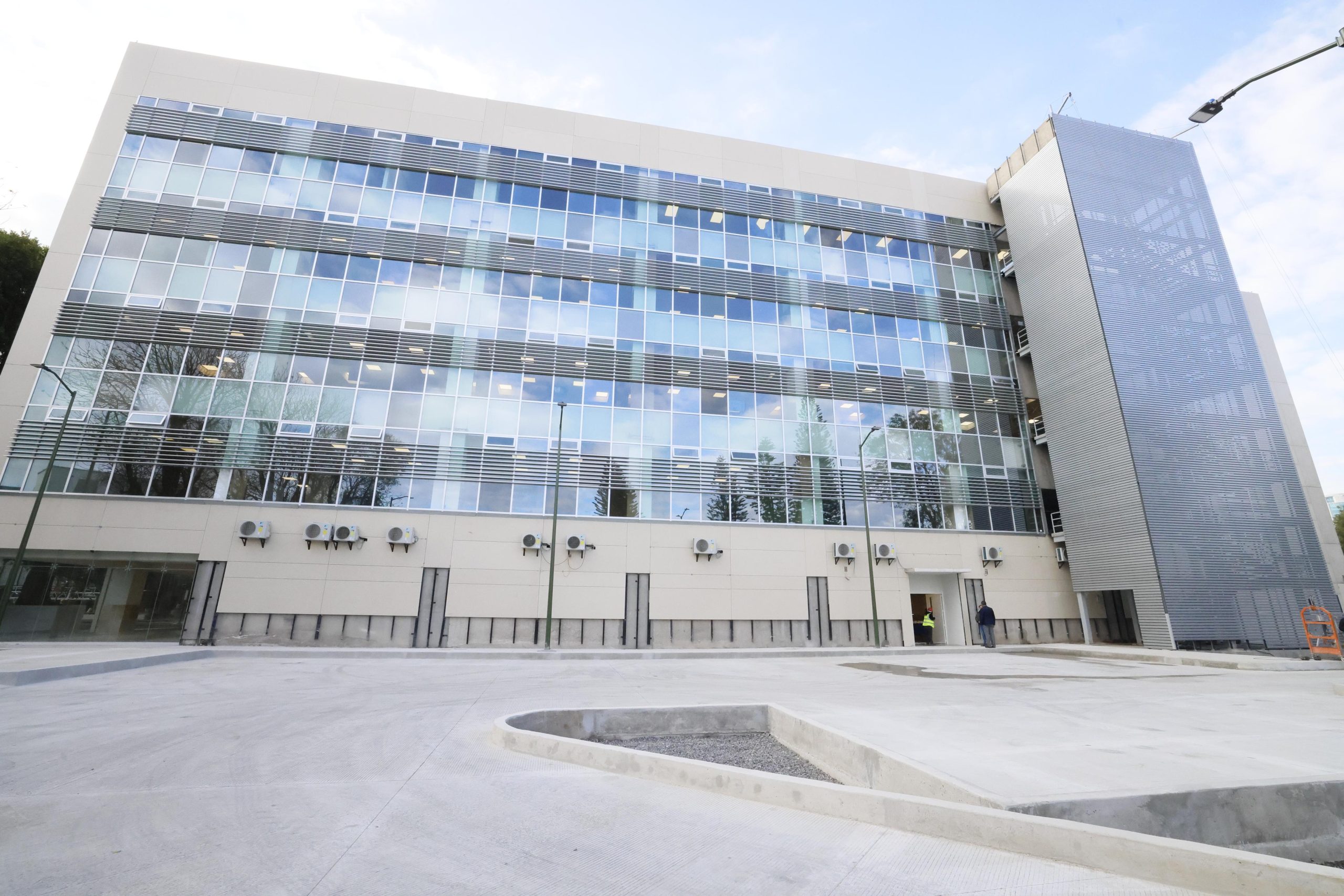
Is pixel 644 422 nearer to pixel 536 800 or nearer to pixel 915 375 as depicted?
pixel 915 375

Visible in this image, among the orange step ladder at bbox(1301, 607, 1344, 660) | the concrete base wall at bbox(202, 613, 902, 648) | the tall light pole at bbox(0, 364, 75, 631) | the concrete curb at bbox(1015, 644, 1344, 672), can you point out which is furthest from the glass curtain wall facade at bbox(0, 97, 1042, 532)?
the orange step ladder at bbox(1301, 607, 1344, 660)

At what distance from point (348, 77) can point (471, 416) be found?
17684 millimetres

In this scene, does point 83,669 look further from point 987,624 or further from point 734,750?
point 987,624

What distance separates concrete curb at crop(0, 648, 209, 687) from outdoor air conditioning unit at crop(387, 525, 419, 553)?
678 centimetres

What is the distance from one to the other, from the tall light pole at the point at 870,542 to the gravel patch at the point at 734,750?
17.5m

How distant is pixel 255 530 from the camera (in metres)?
22.2

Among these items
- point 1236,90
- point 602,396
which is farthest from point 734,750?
point 602,396

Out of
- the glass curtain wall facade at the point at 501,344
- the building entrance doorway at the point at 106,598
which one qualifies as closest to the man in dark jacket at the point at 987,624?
the glass curtain wall facade at the point at 501,344

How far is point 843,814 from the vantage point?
182 inches

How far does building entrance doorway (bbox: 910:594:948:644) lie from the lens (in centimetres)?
2789

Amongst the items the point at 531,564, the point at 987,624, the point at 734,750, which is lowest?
the point at 734,750

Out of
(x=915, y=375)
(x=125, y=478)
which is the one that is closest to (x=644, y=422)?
(x=915, y=375)

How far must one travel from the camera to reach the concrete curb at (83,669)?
11.1 m

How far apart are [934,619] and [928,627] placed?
7.38 ft
